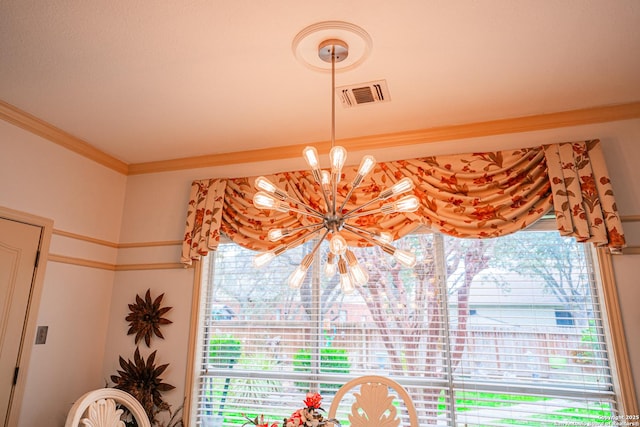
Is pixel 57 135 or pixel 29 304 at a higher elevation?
pixel 57 135

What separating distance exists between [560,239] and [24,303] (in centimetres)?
315

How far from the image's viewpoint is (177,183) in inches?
120

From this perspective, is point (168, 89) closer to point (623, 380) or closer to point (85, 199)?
point (85, 199)

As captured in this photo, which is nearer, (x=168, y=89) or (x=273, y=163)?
(x=168, y=89)

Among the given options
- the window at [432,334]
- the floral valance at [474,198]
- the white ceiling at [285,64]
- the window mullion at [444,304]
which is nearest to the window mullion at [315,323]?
the window at [432,334]

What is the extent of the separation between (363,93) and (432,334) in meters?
1.46

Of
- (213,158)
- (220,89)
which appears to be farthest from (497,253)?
(213,158)

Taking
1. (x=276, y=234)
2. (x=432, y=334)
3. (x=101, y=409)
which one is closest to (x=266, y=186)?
(x=276, y=234)

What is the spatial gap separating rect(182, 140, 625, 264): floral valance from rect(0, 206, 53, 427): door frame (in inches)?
32.6

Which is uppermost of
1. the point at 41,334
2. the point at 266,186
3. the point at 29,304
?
the point at 266,186

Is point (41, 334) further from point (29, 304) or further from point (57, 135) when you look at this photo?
point (57, 135)

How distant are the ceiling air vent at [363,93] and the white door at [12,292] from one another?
6.67 feet

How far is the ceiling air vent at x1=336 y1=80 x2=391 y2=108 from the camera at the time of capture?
2062mm

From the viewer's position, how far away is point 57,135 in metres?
2.57
